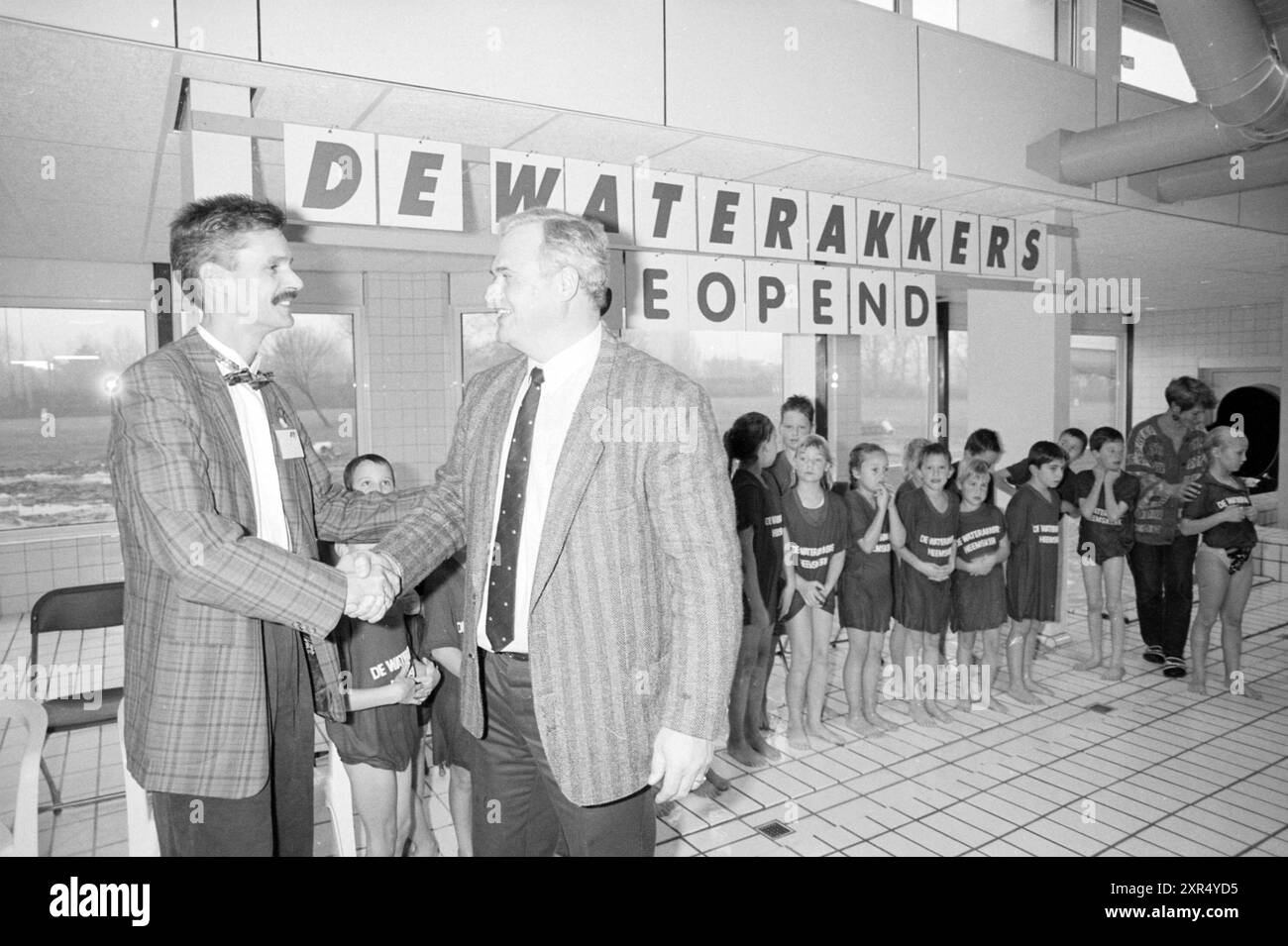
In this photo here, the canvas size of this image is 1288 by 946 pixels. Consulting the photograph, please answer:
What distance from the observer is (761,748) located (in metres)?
3.88

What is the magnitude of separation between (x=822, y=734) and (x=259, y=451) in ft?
10.5

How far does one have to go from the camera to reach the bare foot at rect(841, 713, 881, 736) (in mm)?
4070

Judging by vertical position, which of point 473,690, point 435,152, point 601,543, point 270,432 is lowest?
point 473,690

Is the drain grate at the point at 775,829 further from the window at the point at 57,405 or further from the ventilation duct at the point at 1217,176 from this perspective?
the window at the point at 57,405

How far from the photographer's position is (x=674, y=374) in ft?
5.08

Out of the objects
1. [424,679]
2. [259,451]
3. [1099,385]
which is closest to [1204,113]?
[424,679]

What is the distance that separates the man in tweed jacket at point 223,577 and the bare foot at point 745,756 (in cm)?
239

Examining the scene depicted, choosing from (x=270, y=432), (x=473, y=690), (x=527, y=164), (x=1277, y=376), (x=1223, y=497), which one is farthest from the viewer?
(x=1277, y=376)

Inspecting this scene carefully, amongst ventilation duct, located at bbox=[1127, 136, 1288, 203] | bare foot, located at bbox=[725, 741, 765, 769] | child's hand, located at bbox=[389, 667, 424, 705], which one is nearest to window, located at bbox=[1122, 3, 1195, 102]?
ventilation duct, located at bbox=[1127, 136, 1288, 203]

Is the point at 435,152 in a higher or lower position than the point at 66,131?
lower
